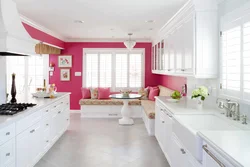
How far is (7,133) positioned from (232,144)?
2.23 m

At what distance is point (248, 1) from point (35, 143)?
3303mm

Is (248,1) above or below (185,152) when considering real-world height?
above

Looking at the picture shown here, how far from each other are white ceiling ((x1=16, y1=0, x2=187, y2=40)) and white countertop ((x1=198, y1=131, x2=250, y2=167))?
2.36 meters

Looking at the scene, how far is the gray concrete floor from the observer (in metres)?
3.73

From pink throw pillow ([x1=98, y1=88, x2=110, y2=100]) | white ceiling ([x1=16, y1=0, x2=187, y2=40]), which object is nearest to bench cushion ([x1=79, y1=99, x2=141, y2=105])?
pink throw pillow ([x1=98, y1=88, x2=110, y2=100])

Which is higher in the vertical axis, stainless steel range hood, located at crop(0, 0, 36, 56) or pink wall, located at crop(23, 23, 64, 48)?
pink wall, located at crop(23, 23, 64, 48)

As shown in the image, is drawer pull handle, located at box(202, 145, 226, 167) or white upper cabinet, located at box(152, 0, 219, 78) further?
white upper cabinet, located at box(152, 0, 219, 78)

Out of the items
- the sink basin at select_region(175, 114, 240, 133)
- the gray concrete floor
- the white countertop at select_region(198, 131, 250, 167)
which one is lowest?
the gray concrete floor

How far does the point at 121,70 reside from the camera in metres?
8.10

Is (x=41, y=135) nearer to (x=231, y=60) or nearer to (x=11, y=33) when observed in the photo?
(x=11, y=33)

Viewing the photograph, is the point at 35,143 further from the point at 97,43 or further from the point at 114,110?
the point at 97,43

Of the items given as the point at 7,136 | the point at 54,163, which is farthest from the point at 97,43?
the point at 7,136

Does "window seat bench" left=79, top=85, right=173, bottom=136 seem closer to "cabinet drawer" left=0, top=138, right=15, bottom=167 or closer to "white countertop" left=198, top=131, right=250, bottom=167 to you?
"cabinet drawer" left=0, top=138, right=15, bottom=167

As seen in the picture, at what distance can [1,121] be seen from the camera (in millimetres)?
2506
